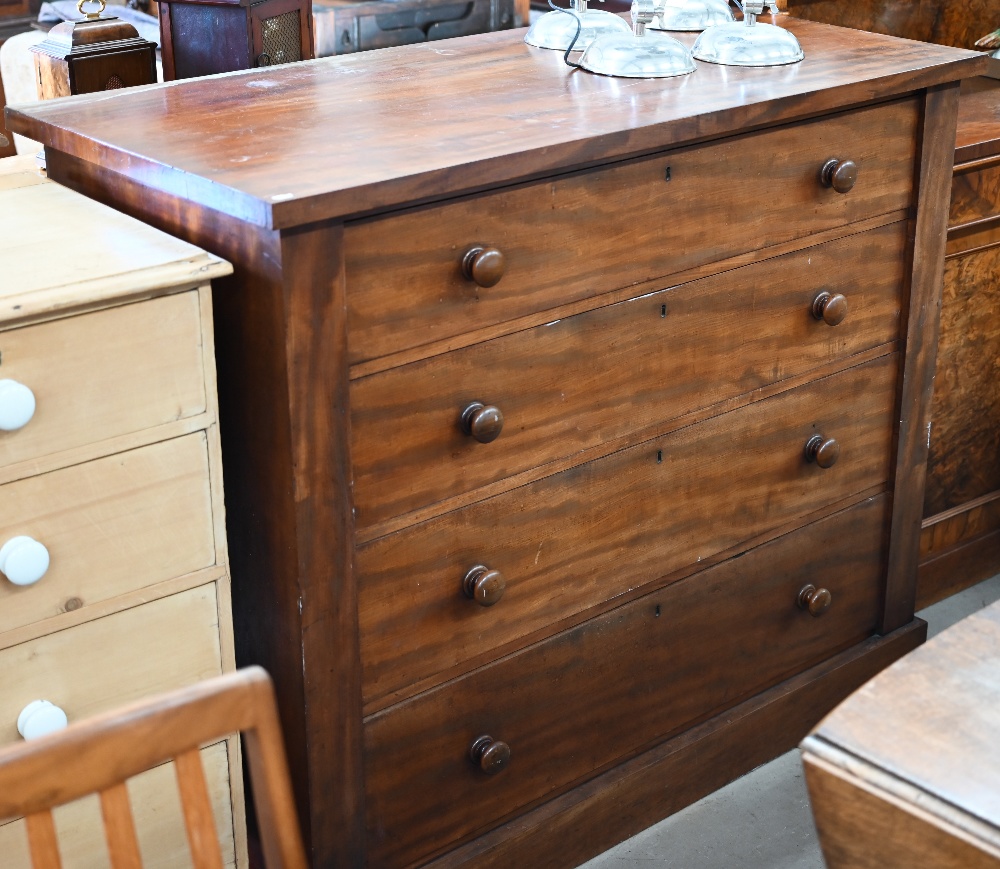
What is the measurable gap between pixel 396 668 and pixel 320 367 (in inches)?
17.4

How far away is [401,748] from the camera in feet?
5.98

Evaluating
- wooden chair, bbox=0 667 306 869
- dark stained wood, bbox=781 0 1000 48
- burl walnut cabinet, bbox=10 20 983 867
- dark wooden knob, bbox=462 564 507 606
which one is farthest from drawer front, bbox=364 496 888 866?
dark stained wood, bbox=781 0 1000 48

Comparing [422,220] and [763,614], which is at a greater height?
[422,220]

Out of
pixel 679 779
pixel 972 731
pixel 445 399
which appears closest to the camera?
pixel 972 731

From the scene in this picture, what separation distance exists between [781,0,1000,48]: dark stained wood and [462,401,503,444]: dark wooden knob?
1.74 metres

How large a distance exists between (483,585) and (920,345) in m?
0.95

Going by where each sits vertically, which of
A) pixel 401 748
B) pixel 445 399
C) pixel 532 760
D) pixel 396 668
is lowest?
pixel 532 760

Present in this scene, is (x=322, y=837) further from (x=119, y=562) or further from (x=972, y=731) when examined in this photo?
(x=972, y=731)

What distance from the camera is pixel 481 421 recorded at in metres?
1.72

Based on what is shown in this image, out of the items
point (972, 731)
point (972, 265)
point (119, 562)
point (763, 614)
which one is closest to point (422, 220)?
point (119, 562)

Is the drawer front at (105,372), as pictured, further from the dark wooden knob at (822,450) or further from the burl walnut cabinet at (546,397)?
the dark wooden knob at (822,450)

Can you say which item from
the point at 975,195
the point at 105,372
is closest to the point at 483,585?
the point at 105,372

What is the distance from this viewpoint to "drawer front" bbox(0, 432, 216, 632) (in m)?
1.48

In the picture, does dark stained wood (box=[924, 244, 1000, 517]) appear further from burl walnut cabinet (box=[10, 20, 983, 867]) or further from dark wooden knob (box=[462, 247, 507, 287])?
dark wooden knob (box=[462, 247, 507, 287])
